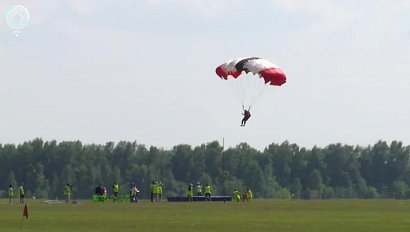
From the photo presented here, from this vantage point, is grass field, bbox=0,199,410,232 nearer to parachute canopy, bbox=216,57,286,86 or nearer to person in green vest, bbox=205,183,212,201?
parachute canopy, bbox=216,57,286,86

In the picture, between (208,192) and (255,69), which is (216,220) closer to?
(255,69)

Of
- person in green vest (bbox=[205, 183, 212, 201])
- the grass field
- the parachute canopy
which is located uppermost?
the parachute canopy

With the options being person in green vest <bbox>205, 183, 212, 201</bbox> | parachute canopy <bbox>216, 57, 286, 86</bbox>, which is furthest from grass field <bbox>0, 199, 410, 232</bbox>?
person in green vest <bbox>205, 183, 212, 201</bbox>

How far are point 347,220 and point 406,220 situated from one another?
10.1ft

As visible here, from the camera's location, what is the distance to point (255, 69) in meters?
79.9

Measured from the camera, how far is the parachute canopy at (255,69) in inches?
3105

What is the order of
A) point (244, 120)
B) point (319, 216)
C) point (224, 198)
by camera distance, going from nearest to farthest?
point (319, 216) < point (244, 120) < point (224, 198)

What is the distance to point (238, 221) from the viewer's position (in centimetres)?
5894

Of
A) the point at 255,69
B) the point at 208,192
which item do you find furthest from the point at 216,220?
the point at 208,192

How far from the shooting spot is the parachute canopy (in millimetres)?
78875

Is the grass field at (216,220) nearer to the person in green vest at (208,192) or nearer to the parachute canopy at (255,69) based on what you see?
the parachute canopy at (255,69)

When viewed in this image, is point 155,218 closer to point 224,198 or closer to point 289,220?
point 289,220

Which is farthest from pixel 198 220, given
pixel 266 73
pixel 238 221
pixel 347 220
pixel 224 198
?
pixel 224 198

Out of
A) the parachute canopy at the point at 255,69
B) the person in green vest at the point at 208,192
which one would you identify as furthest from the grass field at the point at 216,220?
the person in green vest at the point at 208,192
